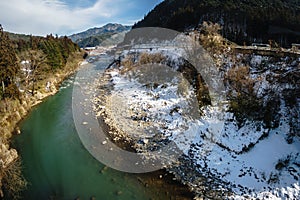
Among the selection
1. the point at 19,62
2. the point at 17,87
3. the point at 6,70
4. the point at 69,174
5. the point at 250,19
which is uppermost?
the point at 250,19

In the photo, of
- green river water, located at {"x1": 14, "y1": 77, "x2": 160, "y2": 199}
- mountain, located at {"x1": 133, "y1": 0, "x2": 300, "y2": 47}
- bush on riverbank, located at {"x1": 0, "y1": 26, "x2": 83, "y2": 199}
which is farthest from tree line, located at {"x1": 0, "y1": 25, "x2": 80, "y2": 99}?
mountain, located at {"x1": 133, "y1": 0, "x2": 300, "y2": 47}

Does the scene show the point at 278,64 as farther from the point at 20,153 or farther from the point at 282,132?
the point at 20,153

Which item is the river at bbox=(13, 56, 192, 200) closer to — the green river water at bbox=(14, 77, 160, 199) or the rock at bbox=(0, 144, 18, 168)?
the green river water at bbox=(14, 77, 160, 199)

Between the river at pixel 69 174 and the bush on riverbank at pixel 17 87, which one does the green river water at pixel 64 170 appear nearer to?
the river at pixel 69 174

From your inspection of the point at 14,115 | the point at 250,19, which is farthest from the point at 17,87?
the point at 250,19

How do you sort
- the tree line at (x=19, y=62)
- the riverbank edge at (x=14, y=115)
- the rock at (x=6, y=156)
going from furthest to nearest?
the tree line at (x=19, y=62)
the riverbank edge at (x=14, y=115)
the rock at (x=6, y=156)

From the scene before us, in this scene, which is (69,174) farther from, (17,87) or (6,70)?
(17,87)

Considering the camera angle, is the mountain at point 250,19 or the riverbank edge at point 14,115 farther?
the mountain at point 250,19

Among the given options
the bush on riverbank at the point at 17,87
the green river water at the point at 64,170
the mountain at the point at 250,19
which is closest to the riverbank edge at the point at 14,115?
the bush on riverbank at the point at 17,87

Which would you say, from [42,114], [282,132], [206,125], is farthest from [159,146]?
[42,114]
